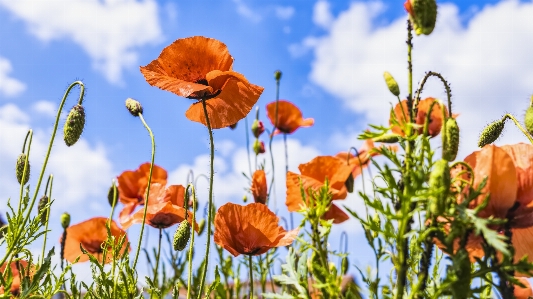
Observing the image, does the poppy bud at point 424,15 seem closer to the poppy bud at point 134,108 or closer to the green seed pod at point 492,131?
the green seed pod at point 492,131

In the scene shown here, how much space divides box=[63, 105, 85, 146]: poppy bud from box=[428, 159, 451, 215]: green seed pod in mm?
1312

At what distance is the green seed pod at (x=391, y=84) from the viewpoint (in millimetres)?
1192

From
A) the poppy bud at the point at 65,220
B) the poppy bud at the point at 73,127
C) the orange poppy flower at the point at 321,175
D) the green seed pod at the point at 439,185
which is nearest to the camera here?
the green seed pod at the point at 439,185

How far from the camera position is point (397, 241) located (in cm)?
102

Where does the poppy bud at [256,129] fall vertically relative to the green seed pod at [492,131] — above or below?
above

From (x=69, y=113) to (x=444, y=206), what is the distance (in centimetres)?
138

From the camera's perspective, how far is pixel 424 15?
1029 mm

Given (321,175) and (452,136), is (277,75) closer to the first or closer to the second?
(321,175)

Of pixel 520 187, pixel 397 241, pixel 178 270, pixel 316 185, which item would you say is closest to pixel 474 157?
pixel 520 187

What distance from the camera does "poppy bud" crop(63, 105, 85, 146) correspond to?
1.85 meters

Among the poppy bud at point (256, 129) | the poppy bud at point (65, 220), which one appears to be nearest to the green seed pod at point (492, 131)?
the poppy bud at point (65, 220)

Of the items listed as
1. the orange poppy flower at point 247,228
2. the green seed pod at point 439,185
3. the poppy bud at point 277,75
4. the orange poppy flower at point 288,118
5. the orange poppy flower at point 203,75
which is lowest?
the green seed pod at point 439,185

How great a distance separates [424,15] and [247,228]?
1.08 meters

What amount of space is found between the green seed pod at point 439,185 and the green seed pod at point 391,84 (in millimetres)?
311
